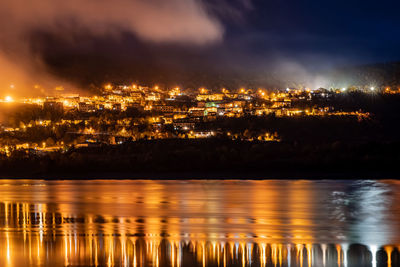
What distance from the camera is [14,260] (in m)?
17.1

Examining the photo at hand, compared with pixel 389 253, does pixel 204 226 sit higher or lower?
higher

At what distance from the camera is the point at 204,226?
852 inches

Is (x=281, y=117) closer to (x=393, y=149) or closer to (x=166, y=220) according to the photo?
(x=393, y=149)

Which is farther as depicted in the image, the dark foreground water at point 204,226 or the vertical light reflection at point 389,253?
the dark foreground water at point 204,226

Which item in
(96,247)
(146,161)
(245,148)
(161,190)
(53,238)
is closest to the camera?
(96,247)

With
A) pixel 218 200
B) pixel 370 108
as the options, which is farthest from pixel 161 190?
pixel 370 108

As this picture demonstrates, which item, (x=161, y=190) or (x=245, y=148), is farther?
(x=245, y=148)

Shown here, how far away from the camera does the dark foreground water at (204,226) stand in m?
17.0

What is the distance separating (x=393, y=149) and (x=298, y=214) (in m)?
25.4

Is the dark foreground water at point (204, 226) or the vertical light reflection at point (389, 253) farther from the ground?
the dark foreground water at point (204, 226)

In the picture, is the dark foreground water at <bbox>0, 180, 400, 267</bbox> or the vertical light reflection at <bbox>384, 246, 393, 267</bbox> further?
the dark foreground water at <bbox>0, 180, 400, 267</bbox>

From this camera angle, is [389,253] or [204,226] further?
[204,226]

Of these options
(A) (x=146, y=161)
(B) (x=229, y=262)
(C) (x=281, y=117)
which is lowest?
(B) (x=229, y=262)

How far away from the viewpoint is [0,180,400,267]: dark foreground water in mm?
16953
